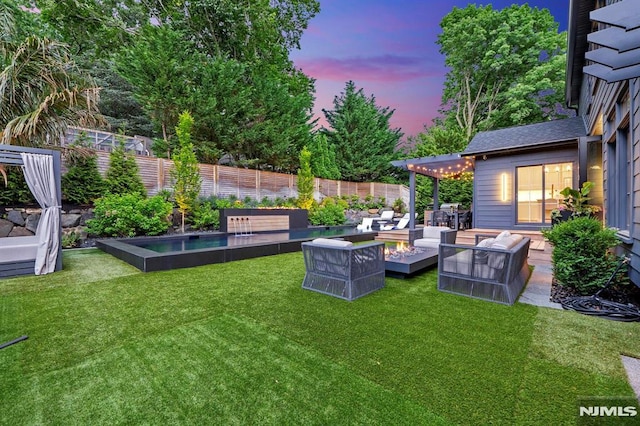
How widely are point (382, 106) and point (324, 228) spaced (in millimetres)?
14616

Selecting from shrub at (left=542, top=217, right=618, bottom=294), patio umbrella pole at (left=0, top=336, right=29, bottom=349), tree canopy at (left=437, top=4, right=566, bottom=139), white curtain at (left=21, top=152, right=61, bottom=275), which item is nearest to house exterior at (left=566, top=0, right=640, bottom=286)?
shrub at (left=542, top=217, right=618, bottom=294)

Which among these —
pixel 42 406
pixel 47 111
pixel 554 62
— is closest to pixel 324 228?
pixel 47 111

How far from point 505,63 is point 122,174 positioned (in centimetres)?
2381

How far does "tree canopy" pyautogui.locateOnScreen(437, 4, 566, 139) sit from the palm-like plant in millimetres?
22768

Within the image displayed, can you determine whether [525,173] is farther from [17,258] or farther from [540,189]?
[17,258]

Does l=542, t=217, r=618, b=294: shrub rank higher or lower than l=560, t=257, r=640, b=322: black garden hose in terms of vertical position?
higher

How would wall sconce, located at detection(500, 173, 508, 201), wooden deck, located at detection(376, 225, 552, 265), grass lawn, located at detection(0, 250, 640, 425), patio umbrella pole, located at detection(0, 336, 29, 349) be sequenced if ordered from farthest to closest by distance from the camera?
wall sconce, located at detection(500, 173, 508, 201)
wooden deck, located at detection(376, 225, 552, 265)
patio umbrella pole, located at detection(0, 336, 29, 349)
grass lawn, located at detection(0, 250, 640, 425)

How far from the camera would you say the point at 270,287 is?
4.48 meters

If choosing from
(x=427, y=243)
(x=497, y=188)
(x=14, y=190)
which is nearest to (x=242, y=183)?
(x=14, y=190)

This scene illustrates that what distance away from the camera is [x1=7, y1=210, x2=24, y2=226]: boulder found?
25.9 feet

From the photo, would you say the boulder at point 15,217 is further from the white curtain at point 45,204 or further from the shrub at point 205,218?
the shrub at point 205,218

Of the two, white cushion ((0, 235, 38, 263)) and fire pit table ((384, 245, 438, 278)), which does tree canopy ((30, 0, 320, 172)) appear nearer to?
white cushion ((0, 235, 38, 263))

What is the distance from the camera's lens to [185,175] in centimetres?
1088

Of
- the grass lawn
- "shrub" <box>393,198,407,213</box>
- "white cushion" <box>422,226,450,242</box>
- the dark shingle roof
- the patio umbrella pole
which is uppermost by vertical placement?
the dark shingle roof
